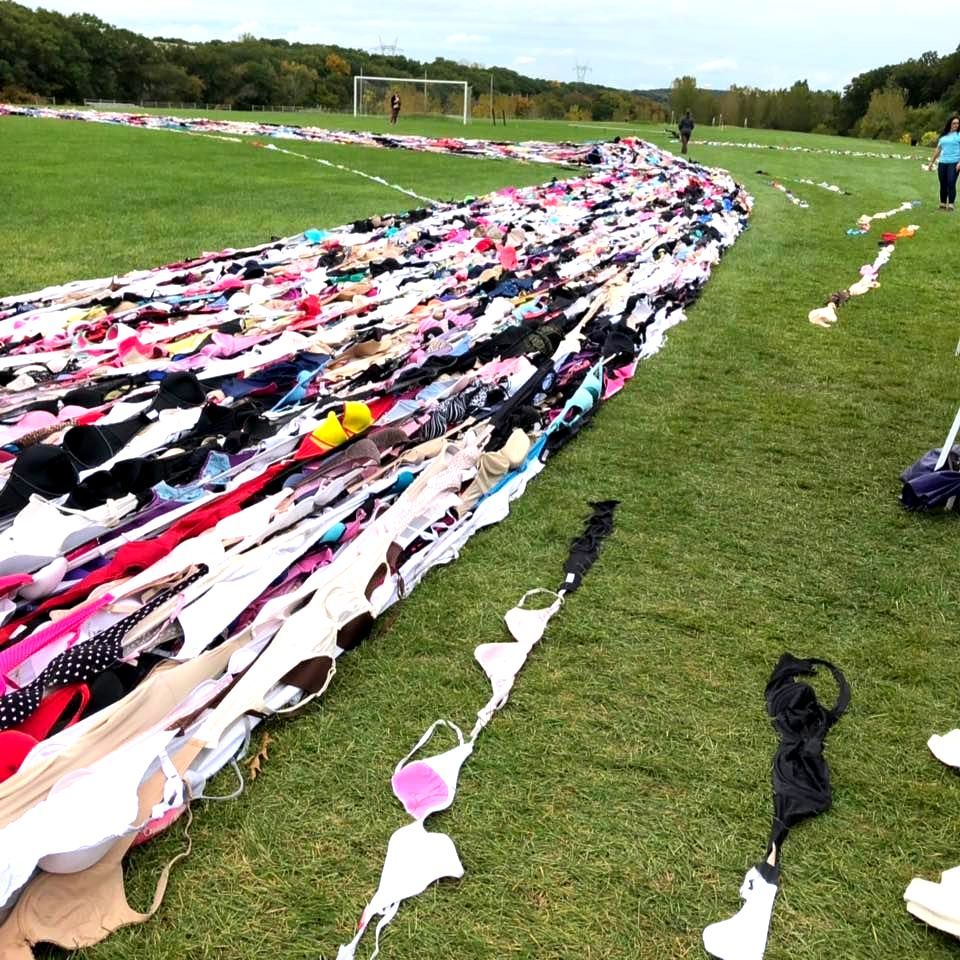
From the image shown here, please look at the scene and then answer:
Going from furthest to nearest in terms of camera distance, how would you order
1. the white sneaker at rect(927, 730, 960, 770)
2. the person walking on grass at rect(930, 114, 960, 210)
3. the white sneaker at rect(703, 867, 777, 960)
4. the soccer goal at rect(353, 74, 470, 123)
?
1. the soccer goal at rect(353, 74, 470, 123)
2. the person walking on grass at rect(930, 114, 960, 210)
3. the white sneaker at rect(927, 730, 960, 770)
4. the white sneaker at rect(703, 867, 777, 960)

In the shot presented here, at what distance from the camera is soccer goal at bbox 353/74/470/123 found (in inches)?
1724

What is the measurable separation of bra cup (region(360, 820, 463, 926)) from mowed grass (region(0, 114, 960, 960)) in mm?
43

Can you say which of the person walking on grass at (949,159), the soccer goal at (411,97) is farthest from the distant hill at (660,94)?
the person walking on grass at (949,159)

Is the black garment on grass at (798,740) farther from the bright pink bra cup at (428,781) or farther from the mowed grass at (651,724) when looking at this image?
the bright pink bra cup at (428,781)

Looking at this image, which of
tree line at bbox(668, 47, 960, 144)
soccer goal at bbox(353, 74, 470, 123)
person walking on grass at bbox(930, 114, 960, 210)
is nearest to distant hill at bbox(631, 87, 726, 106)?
tree line at bbox(668, 47, 960, 144)

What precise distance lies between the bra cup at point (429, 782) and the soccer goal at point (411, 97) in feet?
144

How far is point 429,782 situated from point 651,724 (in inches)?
33.6

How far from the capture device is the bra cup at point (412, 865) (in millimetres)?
2359

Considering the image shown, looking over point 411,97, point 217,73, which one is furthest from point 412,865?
point 217,73

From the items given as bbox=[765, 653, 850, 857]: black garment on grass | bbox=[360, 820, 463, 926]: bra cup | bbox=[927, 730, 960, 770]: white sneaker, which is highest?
bbox=[927, 730, 960, 770]: white sneaker

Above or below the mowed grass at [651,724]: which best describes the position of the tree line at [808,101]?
above

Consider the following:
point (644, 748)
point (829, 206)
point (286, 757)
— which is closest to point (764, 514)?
point (644, 748)

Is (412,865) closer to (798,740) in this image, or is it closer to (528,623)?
(528,623)

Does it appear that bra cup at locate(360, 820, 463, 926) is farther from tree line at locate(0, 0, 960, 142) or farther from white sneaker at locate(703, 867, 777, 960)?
tree line at locate(0, 0, 960, 142)
